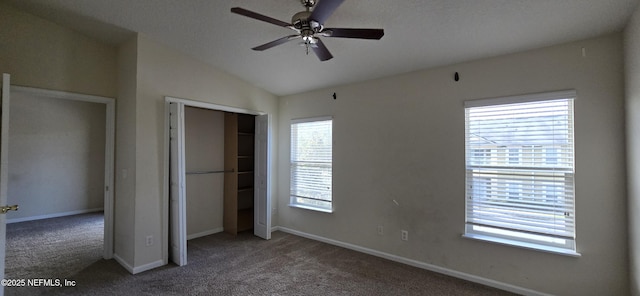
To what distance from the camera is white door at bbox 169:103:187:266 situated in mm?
3412

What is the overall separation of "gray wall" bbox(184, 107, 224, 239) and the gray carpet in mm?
731

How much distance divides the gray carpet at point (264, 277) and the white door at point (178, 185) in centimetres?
21

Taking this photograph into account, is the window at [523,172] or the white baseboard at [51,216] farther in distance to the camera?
the white baseboard at [51,216]

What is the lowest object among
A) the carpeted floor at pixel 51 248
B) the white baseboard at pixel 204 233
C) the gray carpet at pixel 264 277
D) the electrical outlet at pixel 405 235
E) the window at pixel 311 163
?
the gray carpet at pixel 264 277

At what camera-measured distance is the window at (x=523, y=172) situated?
2607 mm

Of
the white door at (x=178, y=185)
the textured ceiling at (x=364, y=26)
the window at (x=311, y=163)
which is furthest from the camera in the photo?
the window at (x=311, y=163)

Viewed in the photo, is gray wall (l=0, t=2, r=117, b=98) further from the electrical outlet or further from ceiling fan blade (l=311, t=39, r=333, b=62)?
the electrical outlet

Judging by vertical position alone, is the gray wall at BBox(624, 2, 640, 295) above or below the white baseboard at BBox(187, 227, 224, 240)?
above

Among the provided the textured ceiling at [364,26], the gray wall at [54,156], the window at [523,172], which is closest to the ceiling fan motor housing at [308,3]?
the textured ceiling at [364,26]

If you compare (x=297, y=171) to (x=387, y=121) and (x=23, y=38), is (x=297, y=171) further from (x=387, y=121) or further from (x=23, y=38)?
(x=23, y=38)

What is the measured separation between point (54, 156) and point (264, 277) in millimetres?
5769

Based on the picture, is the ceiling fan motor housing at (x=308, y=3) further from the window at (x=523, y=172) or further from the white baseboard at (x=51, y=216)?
the white baseboard at (x=51, y=216)

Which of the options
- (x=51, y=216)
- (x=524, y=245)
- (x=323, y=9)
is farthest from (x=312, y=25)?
(x=51, y=216)

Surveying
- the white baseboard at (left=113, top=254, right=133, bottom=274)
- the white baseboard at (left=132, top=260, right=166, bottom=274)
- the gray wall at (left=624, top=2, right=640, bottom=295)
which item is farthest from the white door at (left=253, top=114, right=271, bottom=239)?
the gray wall at (left=624, top=2, right=640, bottom=295)
